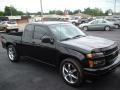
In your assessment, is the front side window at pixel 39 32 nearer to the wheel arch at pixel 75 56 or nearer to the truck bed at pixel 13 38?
the truck bed at pixel 13 38

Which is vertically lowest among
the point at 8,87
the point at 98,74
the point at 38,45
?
the point at 8,87

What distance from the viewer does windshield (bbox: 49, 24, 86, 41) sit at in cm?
555

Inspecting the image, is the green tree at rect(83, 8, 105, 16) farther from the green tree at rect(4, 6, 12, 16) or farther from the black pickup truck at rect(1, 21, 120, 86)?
the black pickup truck at rect(1, 21, 120, 86)

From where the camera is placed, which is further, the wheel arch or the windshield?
the windshield

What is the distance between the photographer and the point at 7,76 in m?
5.99

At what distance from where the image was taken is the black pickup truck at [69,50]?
4.56 m

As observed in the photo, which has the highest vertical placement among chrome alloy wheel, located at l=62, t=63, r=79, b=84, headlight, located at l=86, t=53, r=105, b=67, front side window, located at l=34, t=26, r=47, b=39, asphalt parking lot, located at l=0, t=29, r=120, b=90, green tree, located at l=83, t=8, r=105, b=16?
green tree, located at l=83, t=8, r=105, b=16

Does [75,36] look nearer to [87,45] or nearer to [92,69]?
[87,45]

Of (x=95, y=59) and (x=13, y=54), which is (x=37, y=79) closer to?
(x=95, y=59)

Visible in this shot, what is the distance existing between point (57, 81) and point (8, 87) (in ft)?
4.68

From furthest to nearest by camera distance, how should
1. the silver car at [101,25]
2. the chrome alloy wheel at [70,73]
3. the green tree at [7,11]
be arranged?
1. the green tree at [7,11]
2. the silver car at [101,25]
3. the chrome alloy wheel at [70,73]

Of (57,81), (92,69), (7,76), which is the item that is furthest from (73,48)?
(7,76)

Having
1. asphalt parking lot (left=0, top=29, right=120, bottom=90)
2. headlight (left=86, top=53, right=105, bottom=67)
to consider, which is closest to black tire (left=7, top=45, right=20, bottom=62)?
asphalt parking lot (left=0, top=29, right=120, bottom=90)

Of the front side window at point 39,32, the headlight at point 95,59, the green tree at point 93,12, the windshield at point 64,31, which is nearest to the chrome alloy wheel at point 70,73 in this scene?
the headlight at point 95,59
